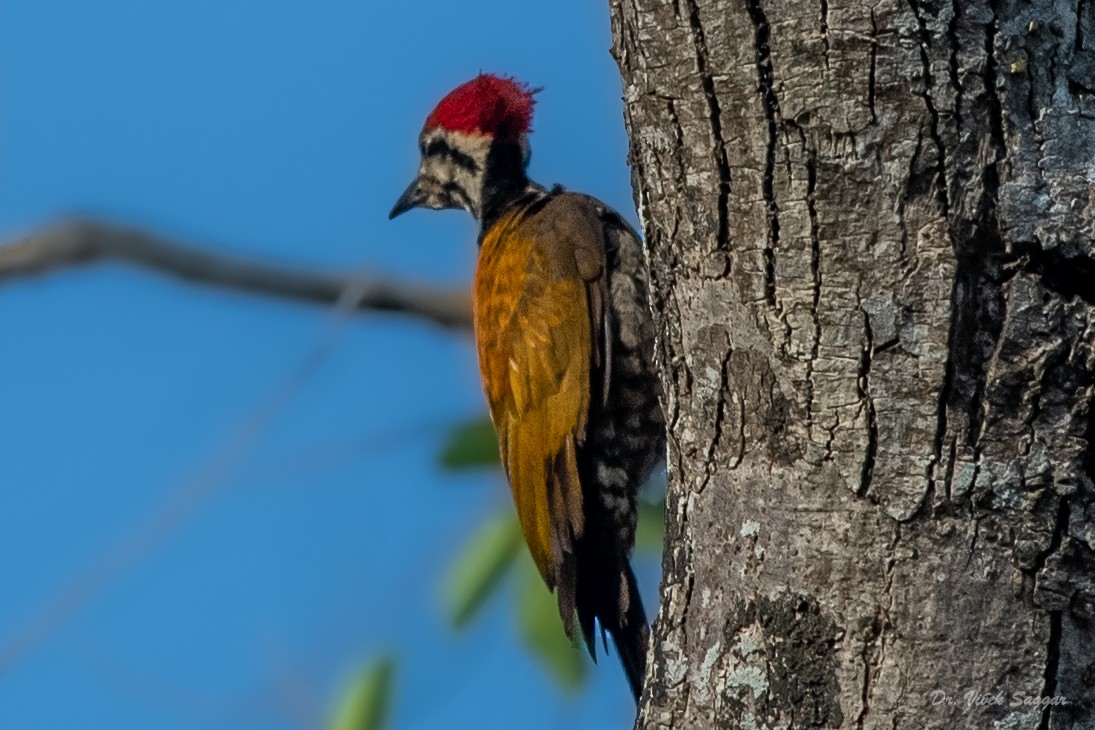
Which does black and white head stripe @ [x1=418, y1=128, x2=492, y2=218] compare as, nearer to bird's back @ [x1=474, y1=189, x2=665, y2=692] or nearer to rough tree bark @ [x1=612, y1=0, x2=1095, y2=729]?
bird's back @ [x1=474, y1=189, x2=665, y2=692]

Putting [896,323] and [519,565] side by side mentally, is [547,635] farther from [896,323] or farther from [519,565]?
[896,323]

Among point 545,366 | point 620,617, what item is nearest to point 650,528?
point 620,617

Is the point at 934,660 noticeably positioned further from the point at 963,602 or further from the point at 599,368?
the point at 599,368

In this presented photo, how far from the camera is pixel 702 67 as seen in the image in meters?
A: 2.16

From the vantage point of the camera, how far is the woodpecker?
3.94 metres

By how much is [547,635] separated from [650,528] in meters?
0.41

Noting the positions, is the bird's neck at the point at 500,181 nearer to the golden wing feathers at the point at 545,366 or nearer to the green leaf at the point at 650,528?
the golden wing feathers at the point at 545,366

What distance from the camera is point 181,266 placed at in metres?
4.04

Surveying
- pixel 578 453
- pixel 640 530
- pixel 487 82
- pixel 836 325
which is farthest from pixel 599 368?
pixel 836 325

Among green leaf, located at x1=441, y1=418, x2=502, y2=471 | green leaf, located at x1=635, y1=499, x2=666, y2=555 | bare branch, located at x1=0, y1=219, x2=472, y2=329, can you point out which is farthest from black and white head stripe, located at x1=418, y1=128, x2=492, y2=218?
green leaf, located at x1=635, y1=499, x2=666, y2=555

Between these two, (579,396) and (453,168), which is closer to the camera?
(579,396)

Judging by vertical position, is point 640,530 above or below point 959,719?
below

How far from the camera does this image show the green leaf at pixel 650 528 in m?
3.74

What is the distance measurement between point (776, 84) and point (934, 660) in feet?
2.97
